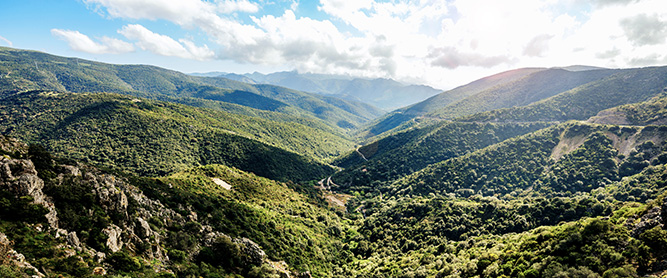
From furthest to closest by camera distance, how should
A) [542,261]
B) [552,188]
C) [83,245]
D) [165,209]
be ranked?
[552,188] → [165,209] → [542,261] → [83,245]

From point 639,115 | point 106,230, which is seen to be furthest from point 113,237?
point 639,115

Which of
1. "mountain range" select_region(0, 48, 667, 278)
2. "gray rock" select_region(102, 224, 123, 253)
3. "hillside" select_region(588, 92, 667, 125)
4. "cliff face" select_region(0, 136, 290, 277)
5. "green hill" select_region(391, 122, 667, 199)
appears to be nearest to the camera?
"cliff face" select_region(0, 136, 290, 277)

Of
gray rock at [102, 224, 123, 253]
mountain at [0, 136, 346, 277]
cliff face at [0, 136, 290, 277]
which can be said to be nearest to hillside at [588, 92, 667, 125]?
mountain at [0, 136, 346, 277]

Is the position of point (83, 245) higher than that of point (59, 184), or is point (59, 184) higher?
point (59, 184)

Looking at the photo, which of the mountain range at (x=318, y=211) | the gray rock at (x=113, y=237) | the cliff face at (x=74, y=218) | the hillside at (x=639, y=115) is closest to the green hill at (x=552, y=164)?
the mountain range at (x=318, y=211)

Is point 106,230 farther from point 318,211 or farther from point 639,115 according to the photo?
point 639,115

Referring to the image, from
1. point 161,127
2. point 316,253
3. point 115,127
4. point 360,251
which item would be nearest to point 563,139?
point 360,251

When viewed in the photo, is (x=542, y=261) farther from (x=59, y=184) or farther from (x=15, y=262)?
(x=59, y=184)

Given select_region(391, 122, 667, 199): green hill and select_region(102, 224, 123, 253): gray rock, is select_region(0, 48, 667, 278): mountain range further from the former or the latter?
select_region(391, 122, 667, 199): green hill

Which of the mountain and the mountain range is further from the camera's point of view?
the mountain range
